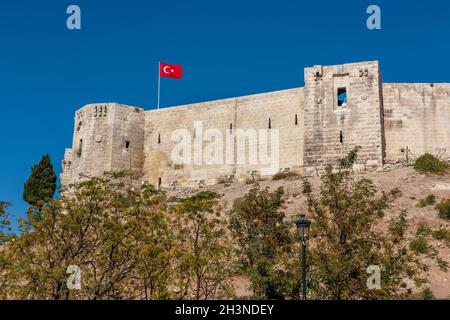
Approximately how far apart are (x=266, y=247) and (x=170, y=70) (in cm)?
2186

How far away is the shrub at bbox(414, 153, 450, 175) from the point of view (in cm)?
3062

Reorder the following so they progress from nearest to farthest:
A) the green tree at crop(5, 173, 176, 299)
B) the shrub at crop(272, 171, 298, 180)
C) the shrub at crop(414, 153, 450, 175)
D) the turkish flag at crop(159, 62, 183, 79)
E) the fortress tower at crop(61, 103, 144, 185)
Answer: the green tree at crop(5, 173, 176, 299) < the shrub at crop(414, 153, 450, 175) < the shrub at crop(272, 171, 298, 180) < the fortress tower at crop(61, 103, 144, 185) < the turkish flag at crop(159, 62, 183, 79)

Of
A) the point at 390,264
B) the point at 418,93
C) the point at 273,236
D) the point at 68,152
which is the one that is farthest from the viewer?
the point at 68,152

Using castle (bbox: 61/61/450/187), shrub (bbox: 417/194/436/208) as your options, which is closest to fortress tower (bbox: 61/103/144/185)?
castle (bbox: 61/61/450/187)

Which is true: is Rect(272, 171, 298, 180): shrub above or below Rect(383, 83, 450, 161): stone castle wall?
below

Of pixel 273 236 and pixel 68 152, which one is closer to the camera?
pixel 273 236

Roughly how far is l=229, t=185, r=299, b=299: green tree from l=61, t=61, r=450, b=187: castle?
11.2 meters

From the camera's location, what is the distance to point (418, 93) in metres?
33.5

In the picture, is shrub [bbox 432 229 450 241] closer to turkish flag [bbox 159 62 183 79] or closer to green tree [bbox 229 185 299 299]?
green tree [bbox 229 185 299 299]

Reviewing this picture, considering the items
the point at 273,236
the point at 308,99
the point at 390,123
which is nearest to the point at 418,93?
the point at 390,123

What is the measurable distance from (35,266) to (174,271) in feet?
12.0

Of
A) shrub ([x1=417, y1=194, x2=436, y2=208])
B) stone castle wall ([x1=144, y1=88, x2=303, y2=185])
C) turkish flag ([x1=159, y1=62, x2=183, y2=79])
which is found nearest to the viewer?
shrub ([x1=417, y1=194, x2=436, y2=208])
